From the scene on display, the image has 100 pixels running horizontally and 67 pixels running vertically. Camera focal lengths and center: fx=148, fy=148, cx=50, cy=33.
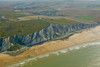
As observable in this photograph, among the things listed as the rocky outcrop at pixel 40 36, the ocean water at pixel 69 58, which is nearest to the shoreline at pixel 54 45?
the ocean water at pixel 69 58

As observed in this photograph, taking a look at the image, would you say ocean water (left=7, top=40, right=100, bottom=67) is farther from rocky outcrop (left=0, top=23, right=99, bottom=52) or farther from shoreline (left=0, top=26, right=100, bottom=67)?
rocky outcrop (left=0, top=23, right=99, bottom=52)

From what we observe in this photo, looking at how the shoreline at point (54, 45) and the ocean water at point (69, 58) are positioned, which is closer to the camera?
the ocean water at point (69, 58)

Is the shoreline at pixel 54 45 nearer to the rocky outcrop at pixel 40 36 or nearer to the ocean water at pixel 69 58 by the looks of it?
the ocean water at pixel 69 58

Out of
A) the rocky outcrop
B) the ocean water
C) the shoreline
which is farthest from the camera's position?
the rocky outcrop

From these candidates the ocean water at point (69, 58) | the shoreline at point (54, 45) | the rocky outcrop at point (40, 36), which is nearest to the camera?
the ocean water at point (69, 58)

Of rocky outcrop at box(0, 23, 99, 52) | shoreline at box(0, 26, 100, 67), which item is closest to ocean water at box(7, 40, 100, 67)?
shoreline at box(0, 26, 100, 67)

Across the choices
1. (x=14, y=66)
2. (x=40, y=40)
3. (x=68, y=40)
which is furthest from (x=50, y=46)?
(x=14, y=66)
